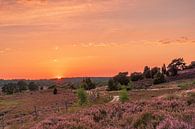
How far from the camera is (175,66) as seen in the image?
430 feet

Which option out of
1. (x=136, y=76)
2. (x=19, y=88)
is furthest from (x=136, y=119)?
(x=19, y=88)

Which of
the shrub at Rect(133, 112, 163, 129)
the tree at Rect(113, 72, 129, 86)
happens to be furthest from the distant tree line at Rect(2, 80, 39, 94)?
the shrub at Rect(133, 112, 163, 129)

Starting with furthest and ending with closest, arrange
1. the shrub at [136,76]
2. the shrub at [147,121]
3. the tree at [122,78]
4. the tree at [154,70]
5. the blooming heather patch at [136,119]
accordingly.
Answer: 1. the shrub at [136,76]
2. the tree at [154,70]
3. the tree at [122,78]
4. the shrub at [147,121]
5. the blooming heather patch at [136,119]

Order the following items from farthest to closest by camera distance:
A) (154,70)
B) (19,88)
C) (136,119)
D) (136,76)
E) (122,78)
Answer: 1. (19,88)
2. (154,70)
3. (136,76)
4. (122,78)
5. (136,119)

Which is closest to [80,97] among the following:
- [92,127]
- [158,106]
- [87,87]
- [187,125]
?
[158,106]

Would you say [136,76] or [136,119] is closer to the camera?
[136,119]

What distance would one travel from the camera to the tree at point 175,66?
128500 mm

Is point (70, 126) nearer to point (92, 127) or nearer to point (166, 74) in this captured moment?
point (92, 127)

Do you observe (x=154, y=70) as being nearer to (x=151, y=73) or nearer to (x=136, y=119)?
(x=151, y=73)

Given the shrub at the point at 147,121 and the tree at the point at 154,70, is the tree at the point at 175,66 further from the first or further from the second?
the shrub at the point at 147,121

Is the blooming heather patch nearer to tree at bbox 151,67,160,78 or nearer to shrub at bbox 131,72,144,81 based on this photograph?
tree at bbox 151,67,160,78

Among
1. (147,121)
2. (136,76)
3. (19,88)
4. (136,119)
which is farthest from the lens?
(19,88)

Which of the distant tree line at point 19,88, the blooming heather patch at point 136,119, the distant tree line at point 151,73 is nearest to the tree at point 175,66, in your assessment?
the distant tree line at point 151,73

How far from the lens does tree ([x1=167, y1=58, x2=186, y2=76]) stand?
12850 centimetres
